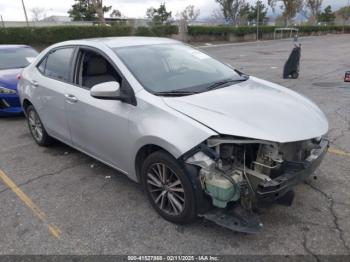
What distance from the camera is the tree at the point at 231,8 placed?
49.3 metres

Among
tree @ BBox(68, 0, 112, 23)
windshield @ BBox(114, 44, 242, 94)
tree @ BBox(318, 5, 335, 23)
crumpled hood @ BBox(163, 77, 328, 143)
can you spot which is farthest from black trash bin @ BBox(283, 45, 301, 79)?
tree @ BBox(318, 5, 335, 23)

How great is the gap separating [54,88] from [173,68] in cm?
164

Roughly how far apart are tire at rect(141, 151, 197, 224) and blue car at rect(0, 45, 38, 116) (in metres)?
4.68

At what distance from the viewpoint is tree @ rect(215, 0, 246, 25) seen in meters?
49.3

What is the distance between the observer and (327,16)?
3034 inches

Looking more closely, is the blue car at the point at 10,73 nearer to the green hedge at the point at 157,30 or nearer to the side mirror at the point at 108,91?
the side mirror at the point at 108,91

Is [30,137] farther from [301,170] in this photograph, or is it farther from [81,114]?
[301,170]

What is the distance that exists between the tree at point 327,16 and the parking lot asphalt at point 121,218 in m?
82.6

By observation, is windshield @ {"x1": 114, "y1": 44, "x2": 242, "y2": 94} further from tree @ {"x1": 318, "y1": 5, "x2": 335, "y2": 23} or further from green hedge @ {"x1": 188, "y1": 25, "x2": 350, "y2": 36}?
tree @ {"x1": 318, "y1": 5, "x2": 335, "y2": 23}

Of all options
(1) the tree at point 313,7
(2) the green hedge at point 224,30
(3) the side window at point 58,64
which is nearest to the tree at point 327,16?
(1) the tree at point 313,7

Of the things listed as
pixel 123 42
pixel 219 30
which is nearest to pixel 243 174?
pixel 123 42

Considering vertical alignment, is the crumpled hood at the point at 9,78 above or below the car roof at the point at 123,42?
below

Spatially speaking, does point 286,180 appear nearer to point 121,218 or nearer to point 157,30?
point 121,218

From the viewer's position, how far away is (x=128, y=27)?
2842cm
